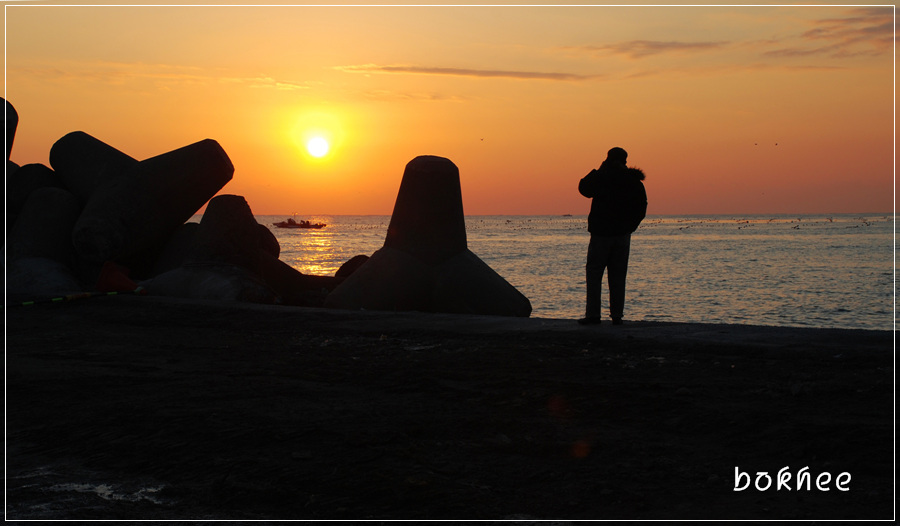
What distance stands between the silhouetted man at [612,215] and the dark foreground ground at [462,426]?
52 cm

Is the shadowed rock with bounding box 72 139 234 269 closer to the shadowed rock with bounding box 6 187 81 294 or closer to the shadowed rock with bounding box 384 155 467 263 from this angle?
the shadowed rock with bounding box 6 187 81 294

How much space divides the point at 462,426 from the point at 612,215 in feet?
12.3

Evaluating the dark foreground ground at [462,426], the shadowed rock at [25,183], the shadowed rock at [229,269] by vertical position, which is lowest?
the dark foreground ground at [462,426]

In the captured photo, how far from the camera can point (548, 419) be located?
4.67 meters

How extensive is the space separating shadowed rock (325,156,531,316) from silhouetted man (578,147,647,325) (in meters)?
4.36

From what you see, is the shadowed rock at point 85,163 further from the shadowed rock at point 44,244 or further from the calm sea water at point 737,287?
the calm sea water at point 737,287

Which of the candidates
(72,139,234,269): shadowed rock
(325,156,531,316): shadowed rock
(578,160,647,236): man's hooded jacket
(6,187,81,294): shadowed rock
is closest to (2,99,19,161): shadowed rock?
(6,187,81,294): shadowed rock

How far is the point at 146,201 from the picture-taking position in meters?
15.3

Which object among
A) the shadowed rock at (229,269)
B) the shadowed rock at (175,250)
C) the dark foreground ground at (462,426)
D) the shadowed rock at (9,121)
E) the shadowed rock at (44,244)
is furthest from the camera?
the shadowed rock at (175,250)

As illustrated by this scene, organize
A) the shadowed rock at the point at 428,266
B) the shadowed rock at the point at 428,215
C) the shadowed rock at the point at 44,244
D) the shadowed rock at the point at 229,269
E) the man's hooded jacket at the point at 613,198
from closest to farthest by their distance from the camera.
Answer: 1. the man's hooded jacket at the point at 613,198
2. the shadowed rock at the point at 428,266
3. the shadowed rock at the point at 428,215
4. the shadowed rock at the point at 229,269
5. the shadowed rock at the point at 44,244

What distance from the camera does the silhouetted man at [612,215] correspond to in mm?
7793

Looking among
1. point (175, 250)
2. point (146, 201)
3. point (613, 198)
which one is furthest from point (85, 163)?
point (613, 198)

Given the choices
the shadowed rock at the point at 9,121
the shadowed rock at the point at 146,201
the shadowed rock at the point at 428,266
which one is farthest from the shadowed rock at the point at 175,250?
the shadowed rock at the point at 428,266

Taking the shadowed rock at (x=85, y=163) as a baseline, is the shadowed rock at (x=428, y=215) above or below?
below
